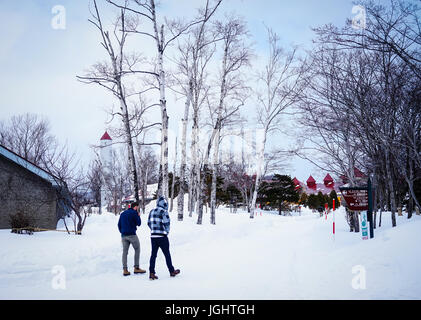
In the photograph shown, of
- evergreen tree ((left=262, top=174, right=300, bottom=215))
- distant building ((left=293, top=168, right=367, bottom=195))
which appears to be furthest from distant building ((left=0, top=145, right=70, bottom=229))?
evergreen tree ((left=262, top=174, right=300, bottom=215))

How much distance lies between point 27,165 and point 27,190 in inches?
54.5

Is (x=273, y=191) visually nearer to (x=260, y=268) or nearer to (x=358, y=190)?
(x=358, y=190)

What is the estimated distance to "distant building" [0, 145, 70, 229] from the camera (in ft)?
48.9

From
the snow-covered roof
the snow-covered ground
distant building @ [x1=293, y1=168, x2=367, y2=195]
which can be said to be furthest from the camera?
distant building @ [x1=293, y1=168, x2=367, y2=195]

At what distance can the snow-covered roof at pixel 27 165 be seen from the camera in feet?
47.7

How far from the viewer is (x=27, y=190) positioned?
1546cm

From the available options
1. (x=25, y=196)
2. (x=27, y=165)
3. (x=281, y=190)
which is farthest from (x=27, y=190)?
(x=281, y=190)

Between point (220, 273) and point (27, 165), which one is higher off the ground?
point (27, 165)

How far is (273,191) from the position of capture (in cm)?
5106
